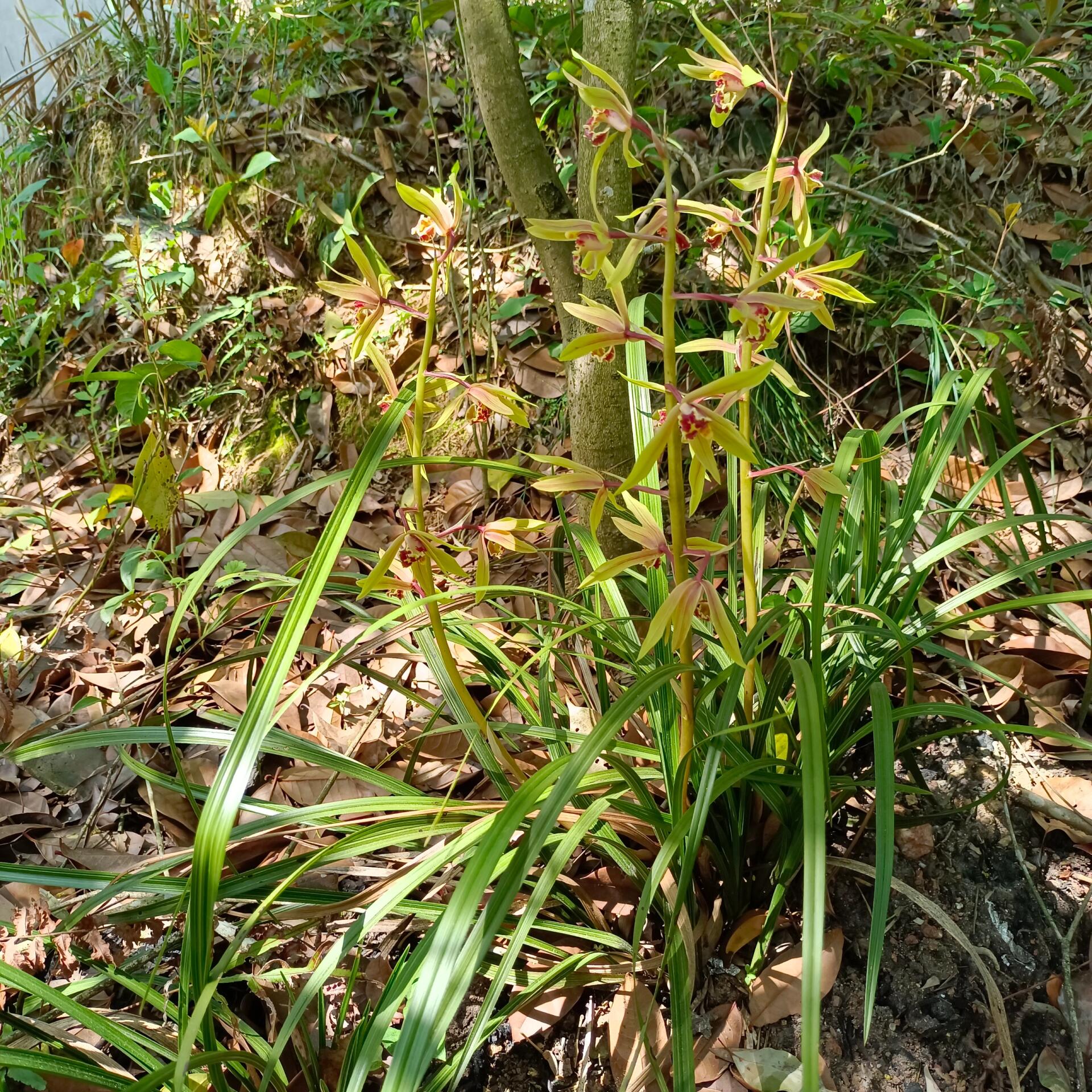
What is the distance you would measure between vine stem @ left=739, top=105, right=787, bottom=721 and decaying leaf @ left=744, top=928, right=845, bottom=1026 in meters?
0.42

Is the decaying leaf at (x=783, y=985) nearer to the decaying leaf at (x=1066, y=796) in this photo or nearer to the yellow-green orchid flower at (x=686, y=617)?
the decaying leaf at (x=1066, y=796)

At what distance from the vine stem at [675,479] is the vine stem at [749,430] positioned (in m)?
0.09

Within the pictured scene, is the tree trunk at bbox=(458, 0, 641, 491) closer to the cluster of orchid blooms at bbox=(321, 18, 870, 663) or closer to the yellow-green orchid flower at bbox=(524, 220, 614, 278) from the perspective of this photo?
the cluster of orchid blooms at bbox=(321, 18, 870, 663)

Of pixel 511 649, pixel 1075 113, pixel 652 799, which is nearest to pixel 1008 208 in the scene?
Answer: pixel 1075 113

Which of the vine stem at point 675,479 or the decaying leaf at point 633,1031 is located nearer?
the vine stem at point 675,479

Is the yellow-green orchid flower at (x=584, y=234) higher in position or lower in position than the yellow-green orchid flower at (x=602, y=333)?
higher

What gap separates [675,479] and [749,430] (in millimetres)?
292

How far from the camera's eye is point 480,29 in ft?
6.11

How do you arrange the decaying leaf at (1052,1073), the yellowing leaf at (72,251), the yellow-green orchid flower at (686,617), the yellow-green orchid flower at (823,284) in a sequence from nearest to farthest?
1. the yellow-green orchid flower at (686,617)
2. the yellow-green orchid flower at (823,284)
3. the decaying leaf at (1052,1073)
4. the yellowing leaf at (72,251)

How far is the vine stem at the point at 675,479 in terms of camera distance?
1.08m

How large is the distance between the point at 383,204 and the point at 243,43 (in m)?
1.07

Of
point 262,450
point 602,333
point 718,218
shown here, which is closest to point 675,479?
point 602,333

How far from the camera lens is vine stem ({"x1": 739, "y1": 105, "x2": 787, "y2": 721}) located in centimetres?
125

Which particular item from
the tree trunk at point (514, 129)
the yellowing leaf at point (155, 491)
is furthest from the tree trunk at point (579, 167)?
the yellowing leaf at point (155, 491)
